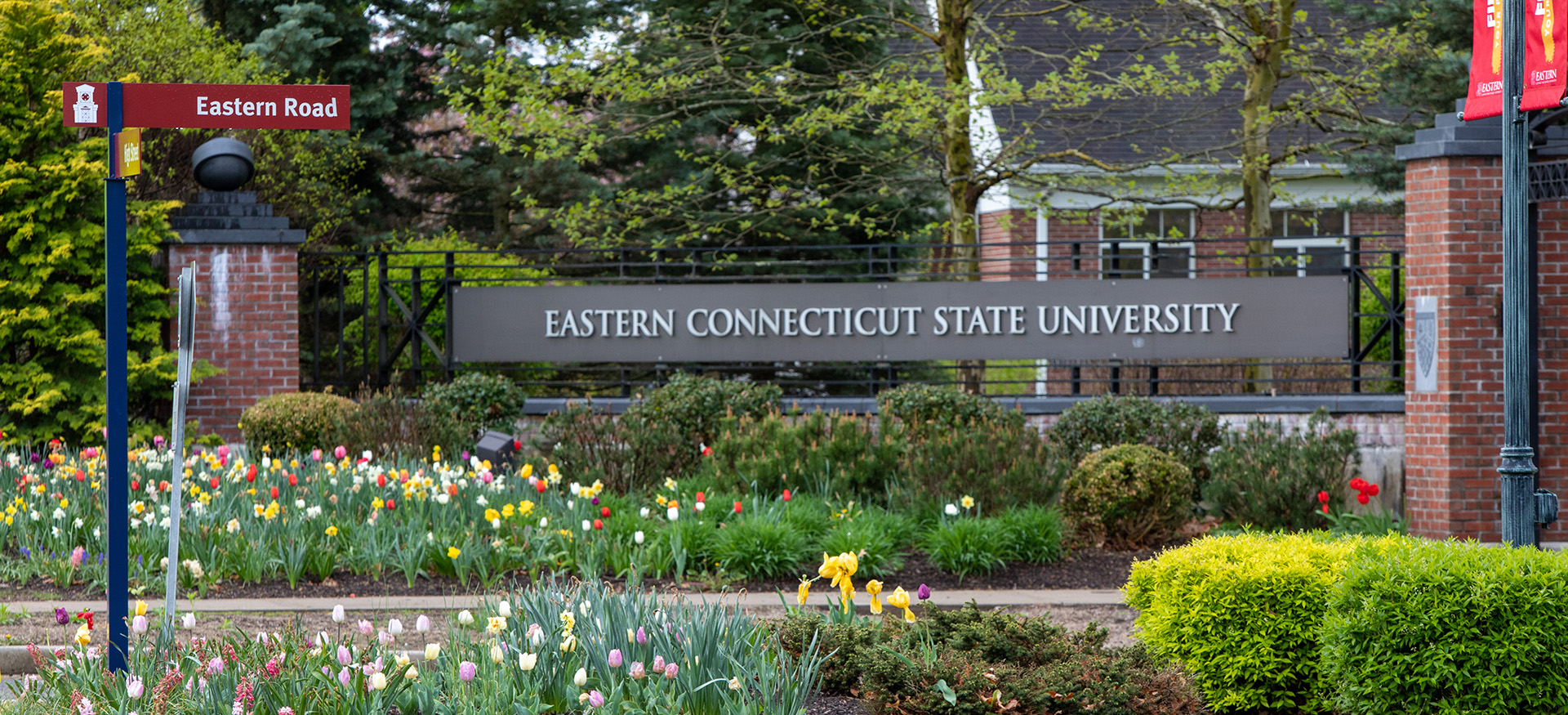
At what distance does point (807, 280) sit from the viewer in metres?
16.4

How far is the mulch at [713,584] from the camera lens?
23.7 feet

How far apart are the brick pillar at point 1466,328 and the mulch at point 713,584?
7.69 ft

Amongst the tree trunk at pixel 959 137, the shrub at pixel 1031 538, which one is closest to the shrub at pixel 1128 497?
the shrub at pixel 1031 538

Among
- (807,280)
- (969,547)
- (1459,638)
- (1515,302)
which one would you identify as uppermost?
(807,280)

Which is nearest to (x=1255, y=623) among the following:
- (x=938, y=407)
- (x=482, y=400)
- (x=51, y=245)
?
(x=938, y=407)

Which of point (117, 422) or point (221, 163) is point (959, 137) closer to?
point (221, 163)

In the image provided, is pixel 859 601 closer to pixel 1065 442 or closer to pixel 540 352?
pixel 1065 442

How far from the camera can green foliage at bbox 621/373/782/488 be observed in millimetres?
10234

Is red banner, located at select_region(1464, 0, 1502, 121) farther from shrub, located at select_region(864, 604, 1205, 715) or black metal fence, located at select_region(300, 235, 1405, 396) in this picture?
shrub, located at select_region(864, 604, 1205, 715)

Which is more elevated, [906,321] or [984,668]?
[906,321]

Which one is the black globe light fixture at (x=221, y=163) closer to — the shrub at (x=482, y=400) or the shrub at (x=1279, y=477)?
the shrub at (x=482, y=400)

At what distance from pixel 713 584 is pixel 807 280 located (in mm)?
9330

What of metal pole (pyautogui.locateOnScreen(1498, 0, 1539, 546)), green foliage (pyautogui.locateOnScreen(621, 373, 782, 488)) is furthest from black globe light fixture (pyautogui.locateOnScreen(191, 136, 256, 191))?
metal pole (pyautogui.locateOnScreen(1498, 0, 1539, 546))

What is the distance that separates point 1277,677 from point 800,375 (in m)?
13.1
